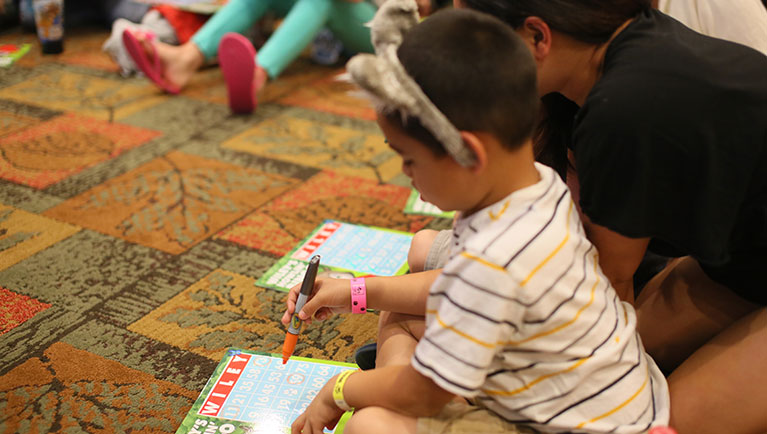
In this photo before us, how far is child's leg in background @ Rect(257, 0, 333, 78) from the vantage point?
214 centimetres

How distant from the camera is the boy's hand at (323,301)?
0.89 meters

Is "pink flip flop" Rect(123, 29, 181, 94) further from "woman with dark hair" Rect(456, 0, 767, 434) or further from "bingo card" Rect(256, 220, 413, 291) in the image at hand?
"woman with dark hair" Rect(456, 0, 767, 434)

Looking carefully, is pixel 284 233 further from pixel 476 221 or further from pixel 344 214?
pixel 476 221

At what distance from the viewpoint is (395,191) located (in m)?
1.59

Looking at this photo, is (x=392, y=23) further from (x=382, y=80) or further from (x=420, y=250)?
(x=420, y=250)

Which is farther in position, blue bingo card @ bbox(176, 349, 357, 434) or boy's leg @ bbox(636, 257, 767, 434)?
blue bingo card @ bbox(176, 349, 357, 434)

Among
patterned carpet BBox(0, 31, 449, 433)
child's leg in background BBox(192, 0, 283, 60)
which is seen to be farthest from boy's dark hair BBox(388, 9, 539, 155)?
child's leg in background BBox(192, 0, 283, 60)

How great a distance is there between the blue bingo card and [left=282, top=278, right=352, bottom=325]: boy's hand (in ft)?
0.36

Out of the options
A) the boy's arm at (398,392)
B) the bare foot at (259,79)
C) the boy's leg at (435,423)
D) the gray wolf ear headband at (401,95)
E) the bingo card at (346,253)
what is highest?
the gray wolf ear headband at (401,95)

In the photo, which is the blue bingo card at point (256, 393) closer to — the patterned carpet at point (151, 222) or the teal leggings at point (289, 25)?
the patterned carpet at point (151, 222)

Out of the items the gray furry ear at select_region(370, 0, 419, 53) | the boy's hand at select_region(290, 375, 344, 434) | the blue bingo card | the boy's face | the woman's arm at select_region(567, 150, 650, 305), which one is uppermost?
the gray furry ear at select_region(370, 0, 419, 53)

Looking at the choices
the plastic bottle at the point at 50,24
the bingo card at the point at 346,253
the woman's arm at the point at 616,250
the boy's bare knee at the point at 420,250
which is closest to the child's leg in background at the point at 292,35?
the plastic bottle at the point at 50,24

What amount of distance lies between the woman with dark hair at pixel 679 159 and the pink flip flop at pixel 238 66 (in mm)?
1220

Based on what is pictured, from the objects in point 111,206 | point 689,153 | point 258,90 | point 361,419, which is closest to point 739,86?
point 689,153
